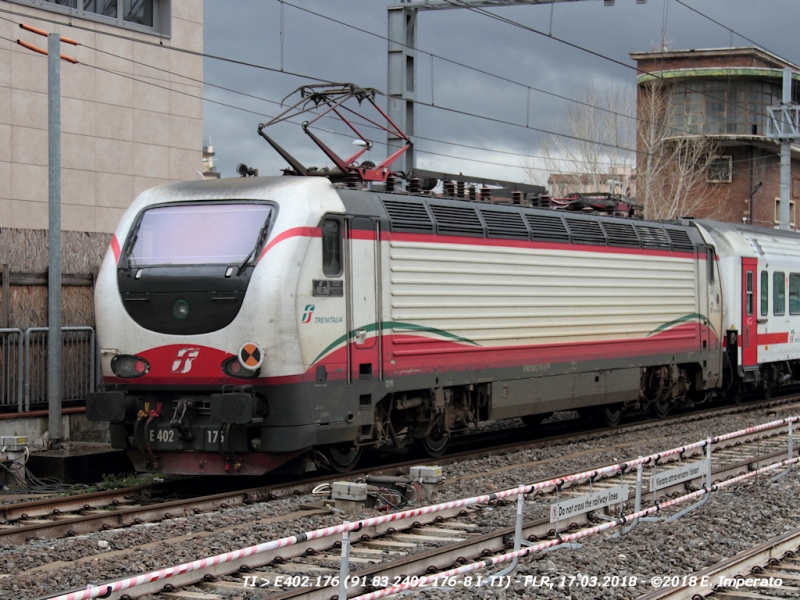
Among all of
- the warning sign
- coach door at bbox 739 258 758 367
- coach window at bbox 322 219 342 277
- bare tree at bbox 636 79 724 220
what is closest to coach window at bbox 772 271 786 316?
coach door at bbox 739 258 758 367

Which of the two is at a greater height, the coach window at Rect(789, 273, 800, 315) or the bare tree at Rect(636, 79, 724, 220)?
the bare tree at Rect(636, 79, 724, 220)

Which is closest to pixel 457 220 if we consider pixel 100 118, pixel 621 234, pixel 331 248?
pixel 331 248

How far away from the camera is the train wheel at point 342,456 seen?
38.8ft

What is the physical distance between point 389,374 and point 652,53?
4354 centimetres

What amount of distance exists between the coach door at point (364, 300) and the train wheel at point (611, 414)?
261 inches

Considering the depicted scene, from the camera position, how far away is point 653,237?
17453mm

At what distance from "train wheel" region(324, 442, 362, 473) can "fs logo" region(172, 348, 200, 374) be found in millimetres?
1897

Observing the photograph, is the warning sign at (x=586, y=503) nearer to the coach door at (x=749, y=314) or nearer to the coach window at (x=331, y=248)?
the coach window at (x=331, y=248)

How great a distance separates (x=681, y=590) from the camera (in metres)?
7.04

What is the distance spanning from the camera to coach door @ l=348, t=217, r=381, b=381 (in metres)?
11.5

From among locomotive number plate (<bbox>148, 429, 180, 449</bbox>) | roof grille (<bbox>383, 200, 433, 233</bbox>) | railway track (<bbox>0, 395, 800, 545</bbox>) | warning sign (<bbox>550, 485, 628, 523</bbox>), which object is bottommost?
railway track (<bbox>0, 395, 800, 545</bbox>)

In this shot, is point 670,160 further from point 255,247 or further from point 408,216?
point 255,247

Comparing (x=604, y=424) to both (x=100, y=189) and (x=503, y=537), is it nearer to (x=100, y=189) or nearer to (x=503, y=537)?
(x=503, y=537)

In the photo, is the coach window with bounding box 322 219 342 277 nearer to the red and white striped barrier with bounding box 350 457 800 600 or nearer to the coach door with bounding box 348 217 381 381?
the coach door with bounding box 348 217 381 381
